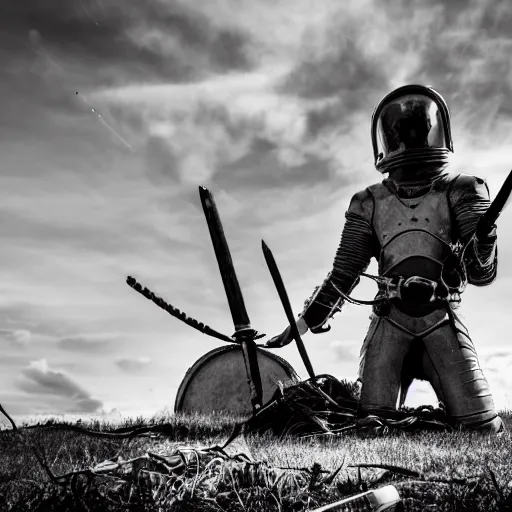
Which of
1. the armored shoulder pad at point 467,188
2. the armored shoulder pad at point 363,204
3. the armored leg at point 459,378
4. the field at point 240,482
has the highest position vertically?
the armored shoulder pad at point 363,204

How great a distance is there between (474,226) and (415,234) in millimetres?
567

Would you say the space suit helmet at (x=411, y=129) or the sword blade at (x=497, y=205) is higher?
the space suit helmet at (x=411, y=129)

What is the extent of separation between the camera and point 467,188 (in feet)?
24.6

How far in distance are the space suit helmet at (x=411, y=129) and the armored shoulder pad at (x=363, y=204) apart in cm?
31

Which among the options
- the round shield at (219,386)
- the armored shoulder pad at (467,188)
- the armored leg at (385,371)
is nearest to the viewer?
the armored leg at (385,371)

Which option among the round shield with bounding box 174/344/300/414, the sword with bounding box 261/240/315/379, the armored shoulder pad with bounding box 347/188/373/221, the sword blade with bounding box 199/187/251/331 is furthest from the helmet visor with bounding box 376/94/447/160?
the round shield with bounding box 174/344/300/414

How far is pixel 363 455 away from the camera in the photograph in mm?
5305

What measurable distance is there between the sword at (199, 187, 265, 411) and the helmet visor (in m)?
1.96

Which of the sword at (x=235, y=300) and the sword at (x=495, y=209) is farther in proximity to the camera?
the sword at (x=235, y=300)

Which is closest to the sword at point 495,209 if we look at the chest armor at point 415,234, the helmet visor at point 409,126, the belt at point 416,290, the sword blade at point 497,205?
the sword blade at point 497,205

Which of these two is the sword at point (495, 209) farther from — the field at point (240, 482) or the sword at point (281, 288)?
the field at point (240, 482)

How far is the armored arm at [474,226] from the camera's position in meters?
7.09

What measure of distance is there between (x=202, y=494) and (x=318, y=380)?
4.33 metres

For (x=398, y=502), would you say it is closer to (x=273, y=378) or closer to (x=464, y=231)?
(x=464, y=231)
